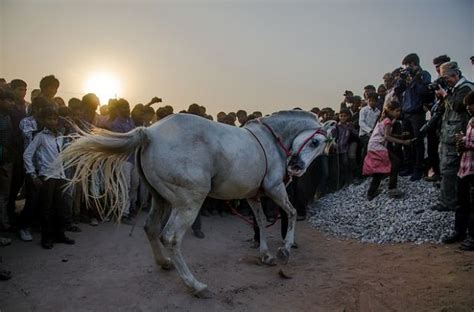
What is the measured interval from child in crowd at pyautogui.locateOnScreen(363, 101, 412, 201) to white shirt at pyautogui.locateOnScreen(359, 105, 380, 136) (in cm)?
117

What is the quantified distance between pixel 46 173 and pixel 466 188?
601 centimetres

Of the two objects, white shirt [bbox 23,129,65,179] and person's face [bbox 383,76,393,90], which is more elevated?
person's face [bbox 383,76,393,90]

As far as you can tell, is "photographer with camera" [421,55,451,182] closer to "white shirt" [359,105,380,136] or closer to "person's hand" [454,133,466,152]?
"white shirt" [359,105,380,136]

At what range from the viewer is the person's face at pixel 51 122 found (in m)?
5.32

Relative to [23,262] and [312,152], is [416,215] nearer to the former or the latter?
[312,152]

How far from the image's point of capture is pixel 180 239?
409 cm

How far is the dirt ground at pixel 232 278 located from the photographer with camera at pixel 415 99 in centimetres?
261

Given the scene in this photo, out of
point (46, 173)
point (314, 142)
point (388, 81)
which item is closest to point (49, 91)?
point (46, 173)

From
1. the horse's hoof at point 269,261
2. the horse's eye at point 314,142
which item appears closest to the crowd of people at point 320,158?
the horse's hoof at point 269,261

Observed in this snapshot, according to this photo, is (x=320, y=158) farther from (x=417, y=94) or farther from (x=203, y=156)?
(x=203, y=156)

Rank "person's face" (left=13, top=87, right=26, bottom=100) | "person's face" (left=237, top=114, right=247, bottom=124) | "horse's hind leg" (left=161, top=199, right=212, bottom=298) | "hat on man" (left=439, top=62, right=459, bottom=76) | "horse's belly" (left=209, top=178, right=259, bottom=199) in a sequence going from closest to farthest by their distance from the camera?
"horse's hind leg" (left=161, top=199, right=212, bottom=298), "horse's belly" (left=209, top=178, right=259, bottom=199), "hat on man" (left=439, top=62, right=459, bottom=76), "person's face" (left=13, top=87, right=26, bottom=100), "person's face" (left=237, top=114, right=247, bottom=124)

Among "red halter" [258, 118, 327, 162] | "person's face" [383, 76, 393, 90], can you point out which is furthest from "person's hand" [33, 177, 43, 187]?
"person's face" [383, 76, 393, 90]

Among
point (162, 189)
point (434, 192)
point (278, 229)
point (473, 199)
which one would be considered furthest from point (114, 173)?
point (434, 192)

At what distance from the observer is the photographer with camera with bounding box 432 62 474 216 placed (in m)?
5.85
